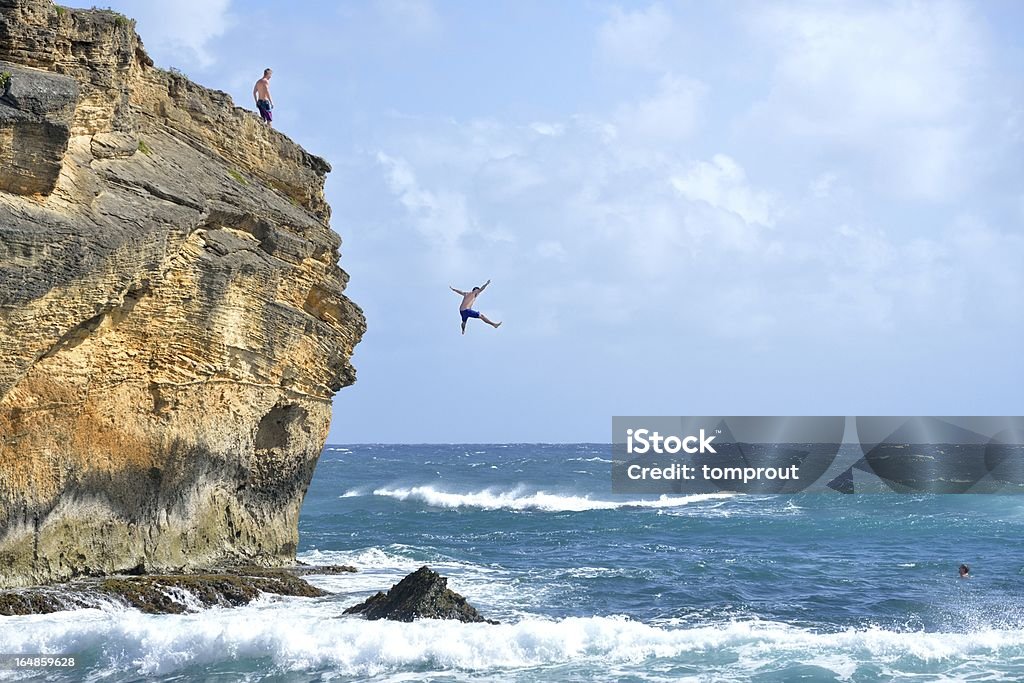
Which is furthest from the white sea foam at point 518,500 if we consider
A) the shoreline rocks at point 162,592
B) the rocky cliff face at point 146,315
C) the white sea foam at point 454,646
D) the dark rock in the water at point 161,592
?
the white sea foam at point 454,646

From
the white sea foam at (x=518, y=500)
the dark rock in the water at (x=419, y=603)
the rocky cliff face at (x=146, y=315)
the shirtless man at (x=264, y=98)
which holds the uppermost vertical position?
the shirtless man at (x=264, y=98)

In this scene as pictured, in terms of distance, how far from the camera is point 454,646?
1474 cm

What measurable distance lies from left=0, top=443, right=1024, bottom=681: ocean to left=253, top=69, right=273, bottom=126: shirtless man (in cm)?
915

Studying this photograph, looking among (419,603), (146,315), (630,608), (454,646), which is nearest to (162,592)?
(419,603)

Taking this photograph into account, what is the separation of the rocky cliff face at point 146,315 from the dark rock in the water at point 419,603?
4526mm

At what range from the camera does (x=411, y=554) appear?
28.4 meters

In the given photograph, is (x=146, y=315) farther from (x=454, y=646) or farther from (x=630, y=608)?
(x=630, y=608)

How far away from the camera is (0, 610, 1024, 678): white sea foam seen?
47.3 feet

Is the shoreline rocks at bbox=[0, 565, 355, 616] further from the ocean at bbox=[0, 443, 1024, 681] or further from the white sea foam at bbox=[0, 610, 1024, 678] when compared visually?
the white sea foam at bbox=[0, 610, 1024, 678]

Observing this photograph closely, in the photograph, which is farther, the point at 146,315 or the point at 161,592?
the point at 146,315

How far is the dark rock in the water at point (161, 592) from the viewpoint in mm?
15992

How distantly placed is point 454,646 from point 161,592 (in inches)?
207

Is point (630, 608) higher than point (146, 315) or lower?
lower

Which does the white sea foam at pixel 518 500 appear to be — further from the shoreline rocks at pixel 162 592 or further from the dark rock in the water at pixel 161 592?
the dark rock in the water at pixel 161 592
